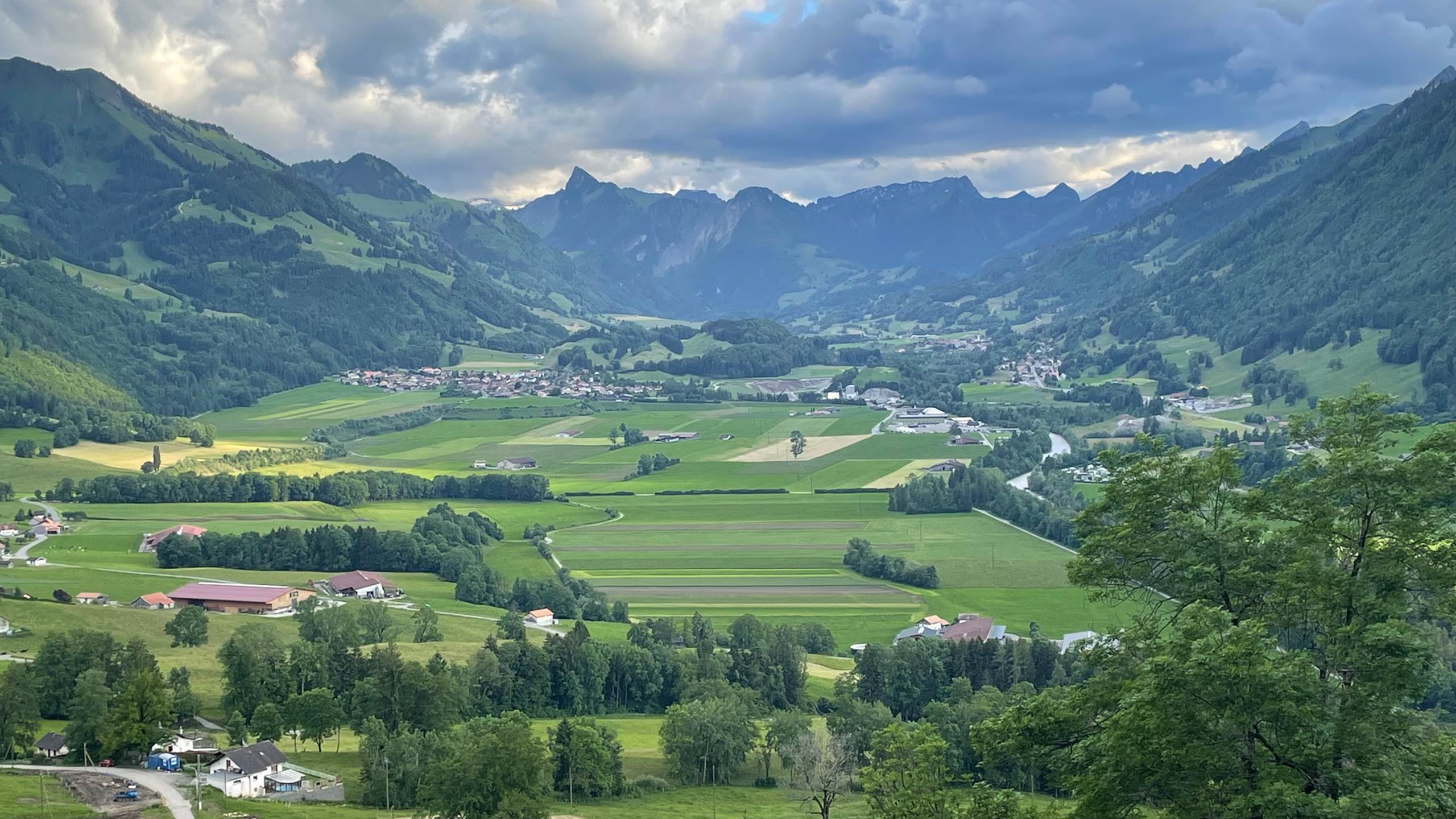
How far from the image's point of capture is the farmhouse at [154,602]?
270 feet

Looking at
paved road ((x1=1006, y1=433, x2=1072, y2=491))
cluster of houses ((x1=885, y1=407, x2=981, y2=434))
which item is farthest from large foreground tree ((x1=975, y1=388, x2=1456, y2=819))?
cluster of houses ((x1=885, y1=407, x2=981, y2=434))

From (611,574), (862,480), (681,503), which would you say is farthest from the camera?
(862,480)

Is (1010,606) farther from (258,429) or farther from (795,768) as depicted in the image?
(258,429)

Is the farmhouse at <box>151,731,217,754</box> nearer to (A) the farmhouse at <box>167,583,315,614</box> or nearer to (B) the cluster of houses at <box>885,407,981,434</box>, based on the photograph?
(A) the farmhouse at <box>167,583,315,614</box>

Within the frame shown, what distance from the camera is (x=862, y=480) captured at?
137000 mm

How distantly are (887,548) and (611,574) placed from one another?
23.2m

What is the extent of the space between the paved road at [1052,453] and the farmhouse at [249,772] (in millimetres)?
89506

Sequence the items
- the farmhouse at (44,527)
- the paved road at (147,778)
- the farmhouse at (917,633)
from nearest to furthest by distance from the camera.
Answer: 1. the paved road at (147,778)
2. the farmhouse at (917,633)
3. the farmhouse at (44,527)

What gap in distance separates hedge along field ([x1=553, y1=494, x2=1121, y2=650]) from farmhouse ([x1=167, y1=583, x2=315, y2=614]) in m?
22.2

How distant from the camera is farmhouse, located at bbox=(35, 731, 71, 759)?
2061 inches

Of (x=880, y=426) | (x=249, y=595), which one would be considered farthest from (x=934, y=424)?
(x=249, y=595)

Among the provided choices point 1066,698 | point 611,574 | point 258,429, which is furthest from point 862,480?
point 1066,698

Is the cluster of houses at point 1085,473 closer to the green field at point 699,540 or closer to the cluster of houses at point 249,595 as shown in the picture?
the green field at point 699,540

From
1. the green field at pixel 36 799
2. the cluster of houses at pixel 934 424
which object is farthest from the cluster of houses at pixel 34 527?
the cluster of houses at pixel 934 424
